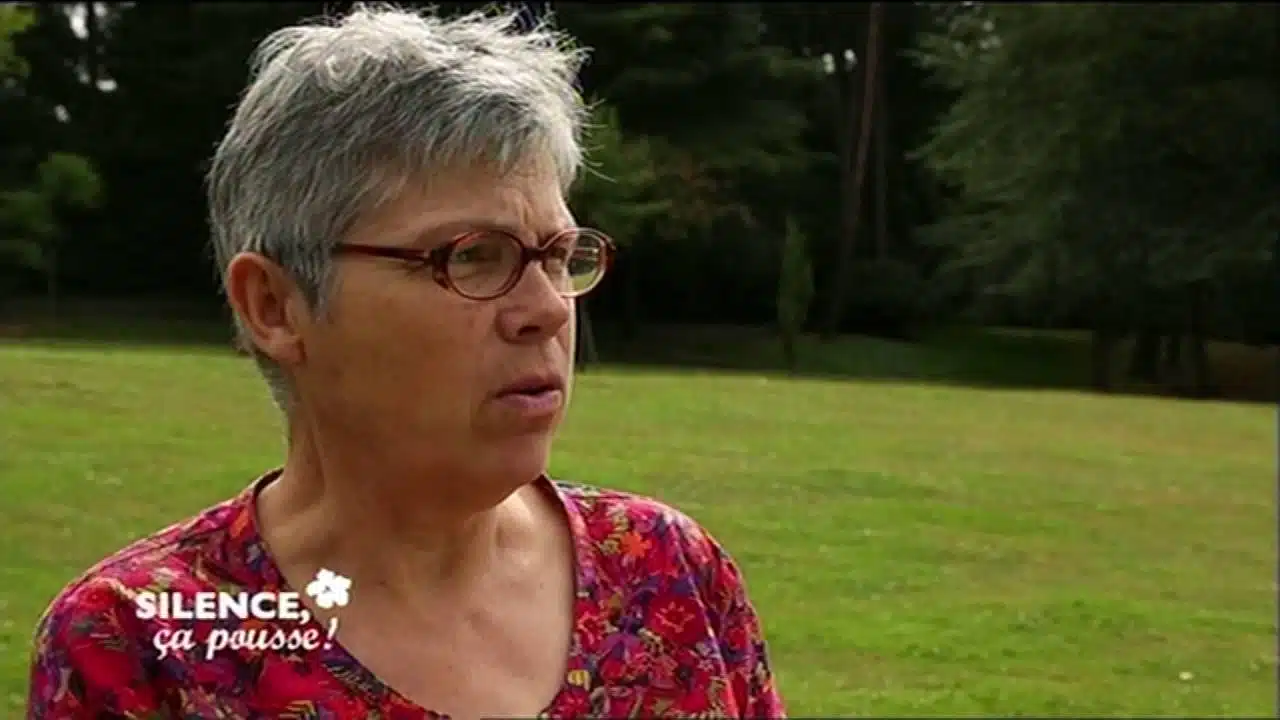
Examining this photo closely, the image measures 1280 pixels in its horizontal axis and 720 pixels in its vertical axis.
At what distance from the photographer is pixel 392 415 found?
1.00 meters

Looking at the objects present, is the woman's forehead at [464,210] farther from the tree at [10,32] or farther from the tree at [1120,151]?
the tree at [1120,151]

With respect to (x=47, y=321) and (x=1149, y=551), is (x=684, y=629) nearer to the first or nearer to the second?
(x=1149, y=551)

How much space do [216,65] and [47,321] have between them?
353 centimetres

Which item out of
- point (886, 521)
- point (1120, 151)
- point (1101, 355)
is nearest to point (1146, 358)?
point (1101, 355)

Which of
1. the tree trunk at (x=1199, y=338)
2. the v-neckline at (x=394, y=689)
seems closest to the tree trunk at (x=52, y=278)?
the tree trunk at (x=1199, y=338)

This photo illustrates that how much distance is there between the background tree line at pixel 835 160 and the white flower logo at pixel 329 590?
15.4m

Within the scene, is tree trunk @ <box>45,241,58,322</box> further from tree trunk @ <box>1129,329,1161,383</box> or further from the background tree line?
tree trunk @ <box>1129,329,1161,383</box>

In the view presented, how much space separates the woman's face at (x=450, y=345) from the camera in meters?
0.95

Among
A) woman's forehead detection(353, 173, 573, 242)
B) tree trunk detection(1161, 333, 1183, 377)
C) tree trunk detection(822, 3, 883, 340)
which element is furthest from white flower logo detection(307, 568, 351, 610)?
tree trunk detection(822, 3, 883, 340)

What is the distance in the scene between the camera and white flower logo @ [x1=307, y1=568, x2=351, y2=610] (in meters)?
1.06

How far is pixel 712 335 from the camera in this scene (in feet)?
82.1

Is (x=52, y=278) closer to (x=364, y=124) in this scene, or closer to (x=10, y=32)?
(x=10, y=32)

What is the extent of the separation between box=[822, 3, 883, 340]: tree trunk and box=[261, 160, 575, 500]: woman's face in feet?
80.4

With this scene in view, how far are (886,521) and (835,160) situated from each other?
20304 mm
